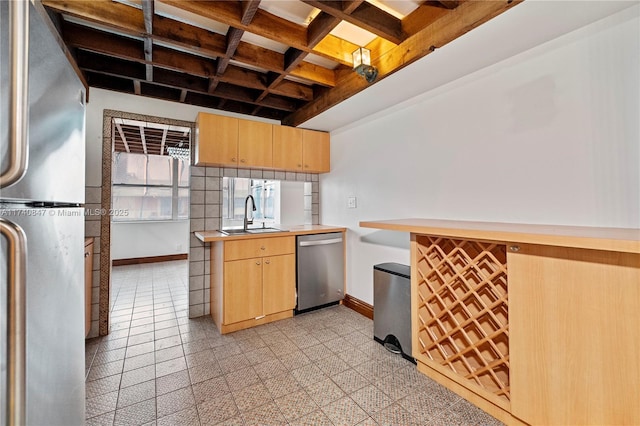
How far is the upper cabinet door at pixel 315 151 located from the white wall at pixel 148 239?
3.11m

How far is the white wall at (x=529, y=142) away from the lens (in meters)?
1.37

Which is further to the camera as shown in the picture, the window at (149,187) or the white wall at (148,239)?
the window at (149,187)

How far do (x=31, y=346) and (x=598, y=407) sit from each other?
198cm

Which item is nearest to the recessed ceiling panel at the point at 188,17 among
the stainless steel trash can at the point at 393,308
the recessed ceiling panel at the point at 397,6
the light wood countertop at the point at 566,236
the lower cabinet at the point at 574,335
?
the recessed ceiling panel at the point at 397,6

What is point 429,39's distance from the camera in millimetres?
1652

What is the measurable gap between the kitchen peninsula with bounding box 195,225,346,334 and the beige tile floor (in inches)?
5.2

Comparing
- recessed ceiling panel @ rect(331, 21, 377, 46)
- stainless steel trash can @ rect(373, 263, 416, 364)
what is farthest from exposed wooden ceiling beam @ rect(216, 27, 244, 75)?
stainless steel trash can @ rect(373, 263, 416, 364)

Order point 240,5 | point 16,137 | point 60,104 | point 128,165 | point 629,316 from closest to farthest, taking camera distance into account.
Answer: point 16,137 → point 60,104 → point 629,316 → point 240,5 → point 128,165

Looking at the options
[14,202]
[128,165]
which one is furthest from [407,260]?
[128,165]

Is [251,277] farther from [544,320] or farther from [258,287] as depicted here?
[544,320]

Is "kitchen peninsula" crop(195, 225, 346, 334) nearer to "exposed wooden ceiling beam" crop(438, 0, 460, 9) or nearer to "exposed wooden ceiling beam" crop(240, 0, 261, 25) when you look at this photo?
"exposed wooden ceiling beam" crop(240, 0, 261, 25)

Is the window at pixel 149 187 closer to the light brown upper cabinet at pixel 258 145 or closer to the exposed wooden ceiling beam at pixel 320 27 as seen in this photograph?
the light brown upper cabinet at pixel 258 145

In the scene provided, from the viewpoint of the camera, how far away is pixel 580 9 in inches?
52.4

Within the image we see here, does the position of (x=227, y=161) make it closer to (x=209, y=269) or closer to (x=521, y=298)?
(x=209, y=269)
